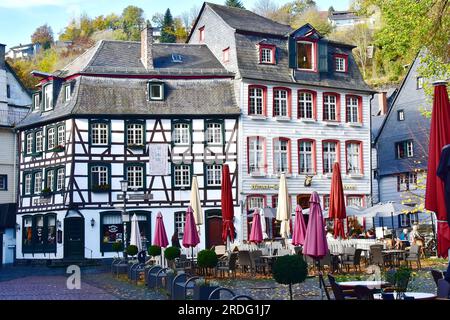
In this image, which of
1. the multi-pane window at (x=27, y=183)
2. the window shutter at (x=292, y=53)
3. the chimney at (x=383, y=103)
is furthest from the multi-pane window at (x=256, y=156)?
the chimney at (x=383, y=103)

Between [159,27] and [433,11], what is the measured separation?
910 inches

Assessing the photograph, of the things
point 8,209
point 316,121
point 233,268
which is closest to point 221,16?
point 316,121

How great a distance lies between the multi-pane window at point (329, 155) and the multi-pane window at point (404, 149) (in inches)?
324

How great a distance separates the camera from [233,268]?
78.6 ft

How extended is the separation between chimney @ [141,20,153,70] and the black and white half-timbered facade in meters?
0.05

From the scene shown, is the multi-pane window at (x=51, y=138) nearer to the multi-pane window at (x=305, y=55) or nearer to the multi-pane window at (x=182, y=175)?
the multi-pane window at (x=182, y=175)

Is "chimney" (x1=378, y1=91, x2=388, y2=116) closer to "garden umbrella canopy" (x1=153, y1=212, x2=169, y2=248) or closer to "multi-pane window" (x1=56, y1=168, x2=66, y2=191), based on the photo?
"multi-pane window" (x1=56, y1=168, x2=66, y2=191)

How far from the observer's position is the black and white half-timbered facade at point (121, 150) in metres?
36.4

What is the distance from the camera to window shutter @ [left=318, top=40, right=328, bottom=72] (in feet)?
133

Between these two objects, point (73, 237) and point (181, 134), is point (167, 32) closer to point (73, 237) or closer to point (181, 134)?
point (181, 134)

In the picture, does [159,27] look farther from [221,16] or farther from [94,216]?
[94,216]

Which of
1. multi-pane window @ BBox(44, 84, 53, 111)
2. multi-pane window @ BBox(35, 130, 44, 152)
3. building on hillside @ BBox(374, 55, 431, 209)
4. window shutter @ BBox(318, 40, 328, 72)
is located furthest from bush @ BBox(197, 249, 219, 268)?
building on hillside @ BBox(374, 55, 431, 209)

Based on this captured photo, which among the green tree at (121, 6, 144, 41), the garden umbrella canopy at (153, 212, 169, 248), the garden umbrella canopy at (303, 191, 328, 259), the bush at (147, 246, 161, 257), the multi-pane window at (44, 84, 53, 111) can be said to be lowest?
the bush at (147, 246, 161, 257)

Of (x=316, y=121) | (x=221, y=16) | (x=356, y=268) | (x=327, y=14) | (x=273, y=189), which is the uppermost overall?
(x=327, y=14)
